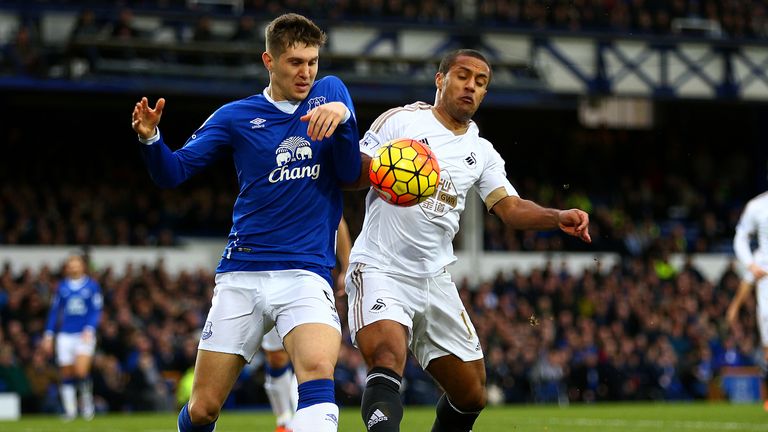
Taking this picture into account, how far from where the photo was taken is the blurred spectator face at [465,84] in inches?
299

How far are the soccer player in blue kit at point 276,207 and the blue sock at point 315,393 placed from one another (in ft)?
0.24

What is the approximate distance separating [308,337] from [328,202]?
0.80 metres

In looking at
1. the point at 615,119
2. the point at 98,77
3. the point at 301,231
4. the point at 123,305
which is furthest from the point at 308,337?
the point at 615,119

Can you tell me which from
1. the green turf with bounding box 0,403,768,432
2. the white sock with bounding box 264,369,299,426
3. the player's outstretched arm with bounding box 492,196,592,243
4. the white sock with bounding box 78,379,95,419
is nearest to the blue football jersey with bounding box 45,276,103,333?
the white sock with bounding box 78,379,95,419

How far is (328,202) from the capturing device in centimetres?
685

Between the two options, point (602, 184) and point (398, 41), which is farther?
point (602, 184)

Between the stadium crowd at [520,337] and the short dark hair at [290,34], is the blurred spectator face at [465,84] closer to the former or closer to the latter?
the short dark hair at [290,34]

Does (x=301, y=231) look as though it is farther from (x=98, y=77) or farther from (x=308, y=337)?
(x=98, y=77)

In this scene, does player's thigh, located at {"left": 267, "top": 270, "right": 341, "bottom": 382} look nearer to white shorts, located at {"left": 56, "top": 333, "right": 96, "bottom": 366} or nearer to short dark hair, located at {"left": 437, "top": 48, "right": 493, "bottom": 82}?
short dark hair, located at {"left": 437, "top": 48, "right": 493, "bottom": 82}

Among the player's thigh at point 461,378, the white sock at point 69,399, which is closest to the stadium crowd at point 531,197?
the white sock at point 69,399

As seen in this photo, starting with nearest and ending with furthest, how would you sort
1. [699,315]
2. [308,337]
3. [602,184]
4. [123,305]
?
[308,337]
[123,305]
[699,315]
[602,184]

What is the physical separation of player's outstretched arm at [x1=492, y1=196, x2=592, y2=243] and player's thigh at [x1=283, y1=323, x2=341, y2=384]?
59.0 inches

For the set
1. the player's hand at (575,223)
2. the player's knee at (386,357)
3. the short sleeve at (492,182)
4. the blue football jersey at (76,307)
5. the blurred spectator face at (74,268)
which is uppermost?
the short sleeve at (492,182)

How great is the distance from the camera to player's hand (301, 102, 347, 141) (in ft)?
20.6
